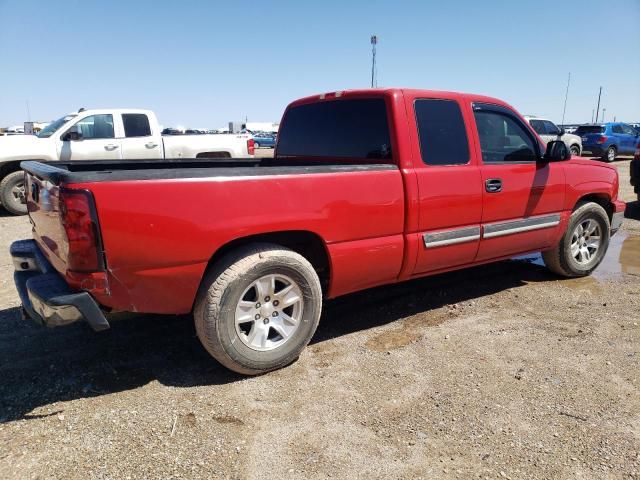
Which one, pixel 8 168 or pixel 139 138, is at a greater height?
pixel 139 138

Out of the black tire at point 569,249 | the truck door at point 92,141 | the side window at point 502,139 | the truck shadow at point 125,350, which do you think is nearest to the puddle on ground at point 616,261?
the black tire at point 569,249

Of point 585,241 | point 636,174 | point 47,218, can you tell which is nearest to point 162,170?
point 47,218

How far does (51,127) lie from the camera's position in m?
9.61

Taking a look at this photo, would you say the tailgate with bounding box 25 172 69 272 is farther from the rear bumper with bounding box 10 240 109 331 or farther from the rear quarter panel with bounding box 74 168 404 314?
the rear quarter panel with bounding box 74 168 404 314

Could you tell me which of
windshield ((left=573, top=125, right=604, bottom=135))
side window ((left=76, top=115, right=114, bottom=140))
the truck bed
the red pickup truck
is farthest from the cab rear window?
windshield ((left=573, top=125, right=604, bottom=135))

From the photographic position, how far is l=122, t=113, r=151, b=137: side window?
32.0 ft

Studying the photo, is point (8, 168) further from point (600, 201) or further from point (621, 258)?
point (621, 258)

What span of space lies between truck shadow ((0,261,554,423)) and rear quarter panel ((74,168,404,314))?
0.58 m

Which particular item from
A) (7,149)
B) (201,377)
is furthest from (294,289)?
(7,149)

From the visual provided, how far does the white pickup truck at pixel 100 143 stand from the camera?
8844 mm

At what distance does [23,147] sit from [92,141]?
115 cm

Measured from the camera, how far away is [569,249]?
16.6ft

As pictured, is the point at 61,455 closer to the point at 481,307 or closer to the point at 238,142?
the point at 481,307

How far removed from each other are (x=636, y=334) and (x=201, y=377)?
333cm
